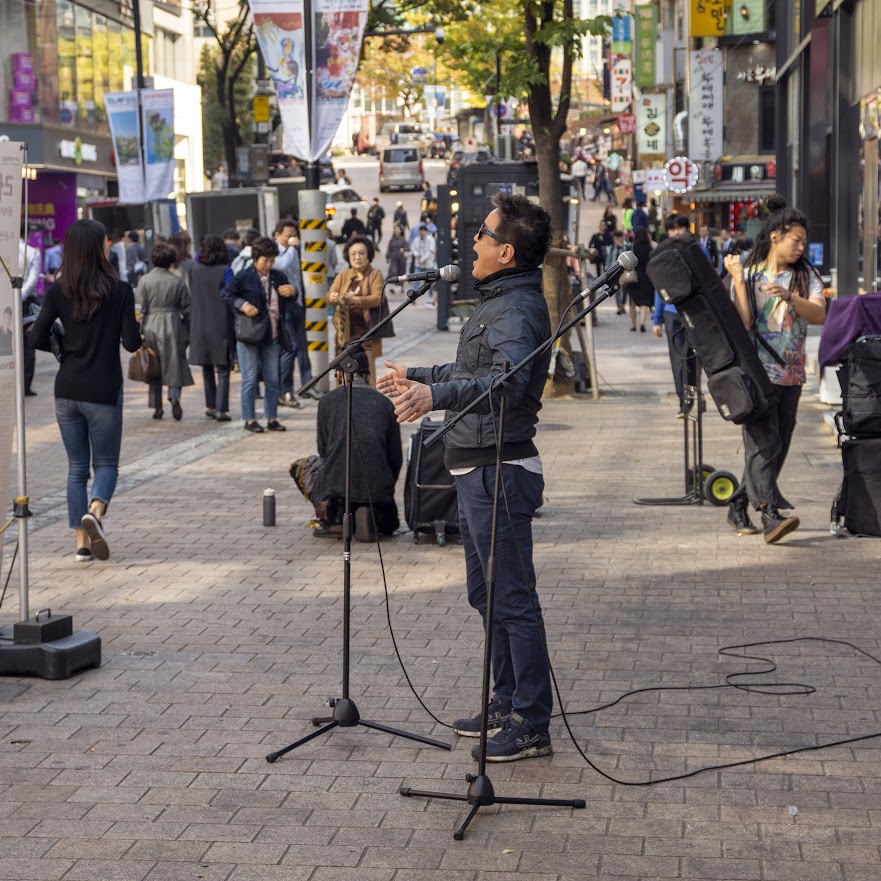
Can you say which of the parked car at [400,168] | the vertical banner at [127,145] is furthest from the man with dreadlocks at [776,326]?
the parked car at [400,168]

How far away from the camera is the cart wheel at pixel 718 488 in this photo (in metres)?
10.7

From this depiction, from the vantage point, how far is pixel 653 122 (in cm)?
5025

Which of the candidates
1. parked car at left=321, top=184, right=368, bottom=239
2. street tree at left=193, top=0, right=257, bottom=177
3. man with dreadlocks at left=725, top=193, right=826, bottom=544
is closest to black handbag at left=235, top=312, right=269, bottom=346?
man with dreadlocks at left=725, top=193, right=826, bottom=544

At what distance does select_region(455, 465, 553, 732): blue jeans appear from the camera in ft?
17.6

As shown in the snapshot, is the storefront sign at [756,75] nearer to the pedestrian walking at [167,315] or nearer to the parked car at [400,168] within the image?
the parked car at [400,168]

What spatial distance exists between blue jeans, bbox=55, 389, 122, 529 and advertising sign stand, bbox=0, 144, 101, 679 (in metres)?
2.18

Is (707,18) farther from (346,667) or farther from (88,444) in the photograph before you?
(346,667)

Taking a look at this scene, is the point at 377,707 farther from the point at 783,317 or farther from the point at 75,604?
the point at 783,317

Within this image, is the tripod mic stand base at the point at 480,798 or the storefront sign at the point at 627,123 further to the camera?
the storefront sign at the point at 627,123

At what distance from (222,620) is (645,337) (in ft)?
61.8

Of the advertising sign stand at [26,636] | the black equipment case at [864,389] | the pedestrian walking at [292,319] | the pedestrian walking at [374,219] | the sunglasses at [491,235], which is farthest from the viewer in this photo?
the pedestrian walking at [374,219]

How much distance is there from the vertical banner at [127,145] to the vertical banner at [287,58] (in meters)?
9.84

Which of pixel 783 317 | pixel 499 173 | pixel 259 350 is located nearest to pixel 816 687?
pixel 783 317

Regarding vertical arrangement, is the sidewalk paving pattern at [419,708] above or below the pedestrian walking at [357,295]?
below
